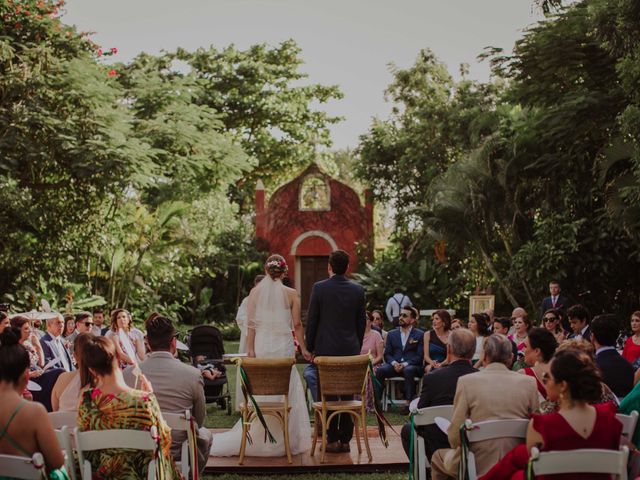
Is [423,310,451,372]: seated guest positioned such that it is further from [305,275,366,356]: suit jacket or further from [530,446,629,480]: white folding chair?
[530,446,629,480]: white folding chair

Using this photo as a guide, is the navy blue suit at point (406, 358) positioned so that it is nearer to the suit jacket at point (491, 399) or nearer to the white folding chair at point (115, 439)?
the suit jacket at point (491, 399)

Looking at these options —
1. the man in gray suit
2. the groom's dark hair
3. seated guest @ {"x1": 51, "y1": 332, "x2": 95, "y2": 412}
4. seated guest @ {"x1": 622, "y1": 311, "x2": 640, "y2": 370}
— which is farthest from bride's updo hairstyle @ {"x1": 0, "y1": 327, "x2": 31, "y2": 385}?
seated guest @ {"x1": 622, "y1": 311, "x2": 640, "y2": 370}

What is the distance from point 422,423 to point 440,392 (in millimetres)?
375

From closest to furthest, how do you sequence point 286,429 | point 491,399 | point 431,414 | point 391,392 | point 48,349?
point 491,399 < point 431,414 < point 286,429 < point 48,349 < point 391,392

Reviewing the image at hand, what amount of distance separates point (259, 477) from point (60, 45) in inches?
556

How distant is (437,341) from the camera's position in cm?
1095

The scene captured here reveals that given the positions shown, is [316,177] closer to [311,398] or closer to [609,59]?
[609,59]

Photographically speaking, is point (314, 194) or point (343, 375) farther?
point (314, 194)

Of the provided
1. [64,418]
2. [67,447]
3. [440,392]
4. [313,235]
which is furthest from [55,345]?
[313,235]

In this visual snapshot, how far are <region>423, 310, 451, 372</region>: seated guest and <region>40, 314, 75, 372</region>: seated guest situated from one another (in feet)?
14.0

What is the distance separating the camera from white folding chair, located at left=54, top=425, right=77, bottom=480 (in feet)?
15.2

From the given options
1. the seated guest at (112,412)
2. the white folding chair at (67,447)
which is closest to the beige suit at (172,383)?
the seated guest at (112,412)

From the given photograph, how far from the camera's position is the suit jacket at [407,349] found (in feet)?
37.4

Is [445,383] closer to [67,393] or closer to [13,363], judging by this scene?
[67,393]
